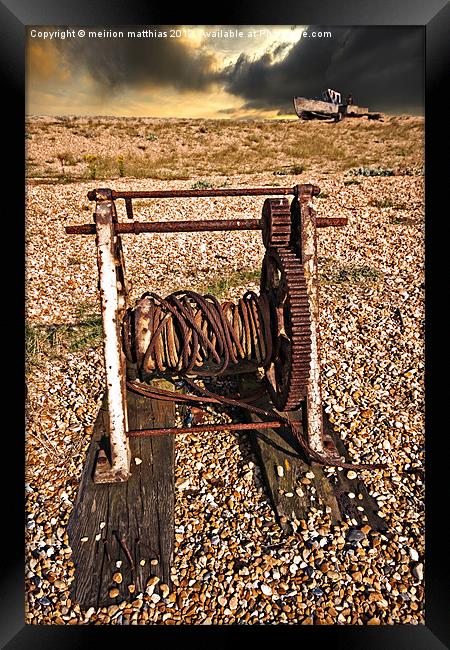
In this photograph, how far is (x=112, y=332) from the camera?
3.61 metres

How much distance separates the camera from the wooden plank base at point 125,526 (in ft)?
10.6

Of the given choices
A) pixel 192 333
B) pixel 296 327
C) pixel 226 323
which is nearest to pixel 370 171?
pixel 226 323

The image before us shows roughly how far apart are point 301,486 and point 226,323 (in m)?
1.44

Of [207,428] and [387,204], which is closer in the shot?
[207,428]

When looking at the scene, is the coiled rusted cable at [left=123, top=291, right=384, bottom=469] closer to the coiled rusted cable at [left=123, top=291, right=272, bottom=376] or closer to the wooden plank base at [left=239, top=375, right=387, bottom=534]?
the coiled rusted cable at [left=123, top=291, right=272, bottom=376]

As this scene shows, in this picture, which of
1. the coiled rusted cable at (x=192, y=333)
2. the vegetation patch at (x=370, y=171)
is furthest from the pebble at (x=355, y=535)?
the vegetation patch at (x=370, y=171)

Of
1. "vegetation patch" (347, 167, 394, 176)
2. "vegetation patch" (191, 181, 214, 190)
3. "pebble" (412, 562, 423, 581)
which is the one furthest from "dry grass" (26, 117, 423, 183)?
"pebble" (412, 562, 423, 581)

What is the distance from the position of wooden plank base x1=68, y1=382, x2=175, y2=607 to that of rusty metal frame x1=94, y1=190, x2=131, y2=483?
0.13 meters

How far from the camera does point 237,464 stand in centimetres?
430

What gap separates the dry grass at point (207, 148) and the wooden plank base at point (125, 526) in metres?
16.1

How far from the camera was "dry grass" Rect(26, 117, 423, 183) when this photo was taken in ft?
67.8

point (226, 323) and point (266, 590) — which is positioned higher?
point (226, 323)

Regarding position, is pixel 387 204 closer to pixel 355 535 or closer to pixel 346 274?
pixel 346 274
